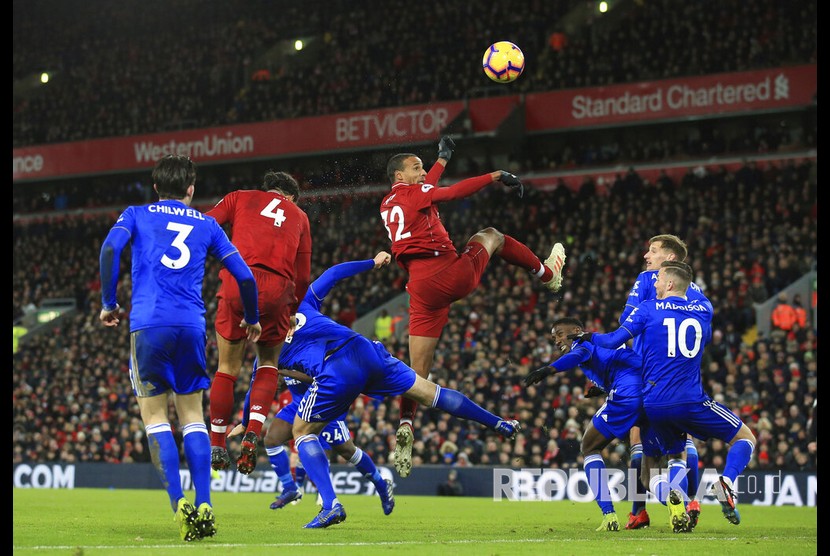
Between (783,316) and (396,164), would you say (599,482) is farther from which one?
(783,316)

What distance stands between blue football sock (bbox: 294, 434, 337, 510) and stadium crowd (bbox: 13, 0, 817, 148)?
2222 centimetres

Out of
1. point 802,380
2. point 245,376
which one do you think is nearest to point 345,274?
point 802,380

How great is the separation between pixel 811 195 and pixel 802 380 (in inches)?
325

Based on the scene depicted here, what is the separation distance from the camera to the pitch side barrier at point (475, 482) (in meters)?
17.2

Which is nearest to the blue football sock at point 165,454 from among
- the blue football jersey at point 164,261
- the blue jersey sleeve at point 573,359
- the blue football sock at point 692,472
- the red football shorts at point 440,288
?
the blue football jersey at point 164,261

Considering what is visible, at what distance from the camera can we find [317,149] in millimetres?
33625

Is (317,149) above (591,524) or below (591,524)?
above

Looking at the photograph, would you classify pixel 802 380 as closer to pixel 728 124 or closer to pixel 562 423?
pixel 562 423

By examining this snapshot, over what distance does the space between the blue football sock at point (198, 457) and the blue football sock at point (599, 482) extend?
364 centimetres

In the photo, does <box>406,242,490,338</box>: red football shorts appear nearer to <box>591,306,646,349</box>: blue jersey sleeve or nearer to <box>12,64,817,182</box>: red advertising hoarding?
<box>591,306,646,349</box>: blue jersey sleeve

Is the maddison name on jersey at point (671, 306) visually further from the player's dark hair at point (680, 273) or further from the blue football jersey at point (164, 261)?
the blue football jersey at point (164, 261)

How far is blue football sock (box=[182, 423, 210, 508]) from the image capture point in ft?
24.8

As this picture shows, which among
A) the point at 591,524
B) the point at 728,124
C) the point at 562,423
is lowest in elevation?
the point at 591,524

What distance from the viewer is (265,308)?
9.88 meters
